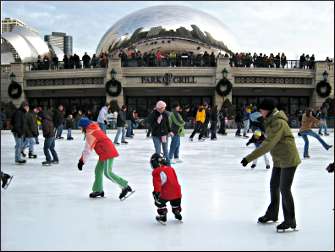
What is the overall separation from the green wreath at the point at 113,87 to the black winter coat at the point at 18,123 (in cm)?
1782

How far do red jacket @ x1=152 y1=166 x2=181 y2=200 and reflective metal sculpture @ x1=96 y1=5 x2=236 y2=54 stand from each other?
107 ft

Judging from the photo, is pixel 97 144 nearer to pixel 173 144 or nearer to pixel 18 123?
pixel 173 144

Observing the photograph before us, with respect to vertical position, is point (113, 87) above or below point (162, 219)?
above

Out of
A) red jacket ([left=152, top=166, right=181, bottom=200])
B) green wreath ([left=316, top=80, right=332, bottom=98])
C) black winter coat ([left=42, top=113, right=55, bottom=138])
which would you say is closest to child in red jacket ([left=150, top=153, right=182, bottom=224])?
red jacket ([left=152, top=166, right=181, bottom=200])

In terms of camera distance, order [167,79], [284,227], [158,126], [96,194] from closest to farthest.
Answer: [284,227] < [96,194] < [158,126] < [167,79]

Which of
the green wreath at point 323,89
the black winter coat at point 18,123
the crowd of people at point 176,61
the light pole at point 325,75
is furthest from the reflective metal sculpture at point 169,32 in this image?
the black winter coat at point 18,123

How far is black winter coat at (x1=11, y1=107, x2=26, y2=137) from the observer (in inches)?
381

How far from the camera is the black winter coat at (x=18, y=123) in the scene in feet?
31.7

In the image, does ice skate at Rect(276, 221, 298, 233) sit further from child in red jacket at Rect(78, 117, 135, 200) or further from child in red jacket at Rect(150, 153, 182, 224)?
child in red jacket at Rect(78, 117, 135, 200)

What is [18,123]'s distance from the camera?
31.8 feet

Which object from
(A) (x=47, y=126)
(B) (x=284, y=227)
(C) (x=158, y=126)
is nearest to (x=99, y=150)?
(C) (x=158, y=126)

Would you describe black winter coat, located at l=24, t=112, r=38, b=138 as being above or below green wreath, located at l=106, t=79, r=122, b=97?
below

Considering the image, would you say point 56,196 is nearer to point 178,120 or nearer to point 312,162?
point 178,120

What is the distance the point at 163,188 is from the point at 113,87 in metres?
23.1
